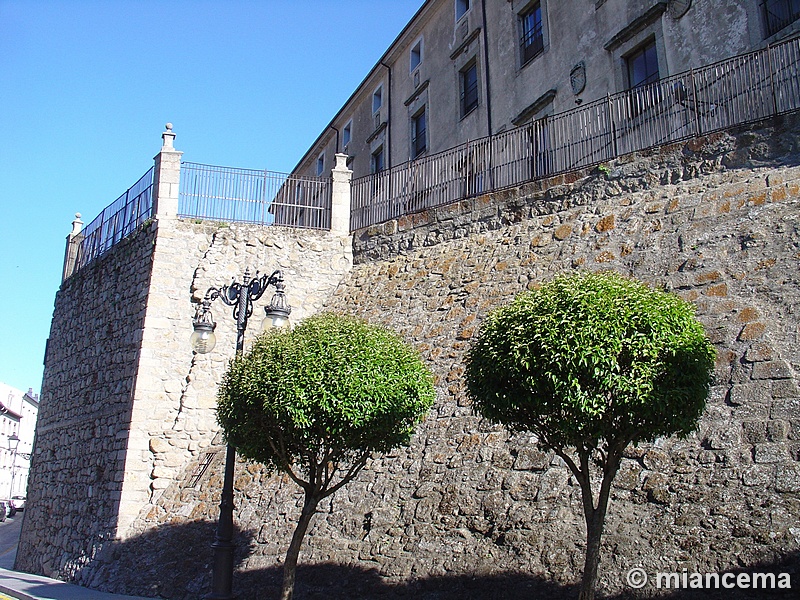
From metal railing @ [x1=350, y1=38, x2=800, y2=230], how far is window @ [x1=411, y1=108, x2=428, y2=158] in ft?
23.9

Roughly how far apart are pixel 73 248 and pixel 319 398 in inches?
573

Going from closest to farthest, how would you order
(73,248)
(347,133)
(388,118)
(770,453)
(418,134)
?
(770,453) → (73,248) → (418,134) → (388,118) → (347,133)

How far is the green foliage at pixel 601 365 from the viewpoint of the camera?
6.10 m

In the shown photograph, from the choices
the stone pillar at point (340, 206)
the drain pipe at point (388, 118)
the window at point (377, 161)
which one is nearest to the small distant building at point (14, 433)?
the window at point (377, 161)

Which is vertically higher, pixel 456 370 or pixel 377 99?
pixel 377 99

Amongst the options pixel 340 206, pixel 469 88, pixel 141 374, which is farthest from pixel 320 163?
pixel 141 374

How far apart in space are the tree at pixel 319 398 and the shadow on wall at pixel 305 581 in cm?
103

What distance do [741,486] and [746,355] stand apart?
1758mm

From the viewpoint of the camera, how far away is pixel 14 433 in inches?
2213

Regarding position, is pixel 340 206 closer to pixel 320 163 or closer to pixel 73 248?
pixel 73 248

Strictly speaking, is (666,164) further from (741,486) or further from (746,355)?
A: (741,486)

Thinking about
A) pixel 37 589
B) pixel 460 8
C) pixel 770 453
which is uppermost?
pixel 460 8

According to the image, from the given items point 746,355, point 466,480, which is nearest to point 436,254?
point 466,480

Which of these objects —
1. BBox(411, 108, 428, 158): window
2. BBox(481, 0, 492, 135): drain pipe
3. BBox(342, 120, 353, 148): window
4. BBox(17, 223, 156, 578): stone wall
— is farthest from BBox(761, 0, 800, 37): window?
BBox(342, 120, 353, 148): window
